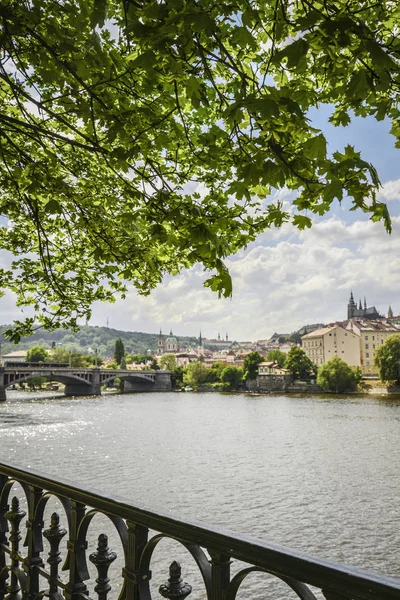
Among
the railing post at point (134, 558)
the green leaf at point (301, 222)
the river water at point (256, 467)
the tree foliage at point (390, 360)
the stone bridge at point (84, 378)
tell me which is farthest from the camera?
the tree foliage at point (390, 360)

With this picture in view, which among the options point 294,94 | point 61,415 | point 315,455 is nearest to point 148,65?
point 294,94

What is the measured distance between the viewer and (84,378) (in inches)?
3248

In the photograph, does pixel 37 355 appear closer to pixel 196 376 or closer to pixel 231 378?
pixel 196 376

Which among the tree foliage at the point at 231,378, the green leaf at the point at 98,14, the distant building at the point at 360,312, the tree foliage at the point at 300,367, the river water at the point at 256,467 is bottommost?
the river water at the point at 256,467

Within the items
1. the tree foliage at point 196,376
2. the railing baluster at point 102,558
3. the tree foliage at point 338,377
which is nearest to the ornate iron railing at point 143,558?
the railing baluster at point 102,558

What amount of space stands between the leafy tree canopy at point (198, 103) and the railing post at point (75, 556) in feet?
5.62

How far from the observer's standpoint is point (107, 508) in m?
2.14

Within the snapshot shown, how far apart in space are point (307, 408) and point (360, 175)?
176ft

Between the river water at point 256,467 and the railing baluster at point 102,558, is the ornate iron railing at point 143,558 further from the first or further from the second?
the river water at point 256,467

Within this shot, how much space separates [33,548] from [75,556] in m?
0.46

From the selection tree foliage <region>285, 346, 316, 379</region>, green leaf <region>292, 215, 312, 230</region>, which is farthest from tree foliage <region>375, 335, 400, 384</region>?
green leaf <region>292, 215, 312, 230</region>

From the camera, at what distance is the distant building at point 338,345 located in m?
114

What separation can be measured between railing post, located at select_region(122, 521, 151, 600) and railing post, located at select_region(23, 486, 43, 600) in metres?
0.76

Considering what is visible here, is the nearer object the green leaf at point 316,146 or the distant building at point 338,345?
the green leaf at point 316,146
